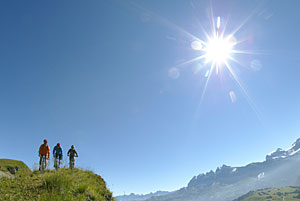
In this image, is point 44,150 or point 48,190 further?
point 44,150

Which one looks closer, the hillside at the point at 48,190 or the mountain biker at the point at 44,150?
the hillside at the point at 48,190

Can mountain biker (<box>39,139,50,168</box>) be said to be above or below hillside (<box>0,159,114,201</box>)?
above

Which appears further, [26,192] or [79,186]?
[79,186]

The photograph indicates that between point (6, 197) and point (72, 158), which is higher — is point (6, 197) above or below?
below

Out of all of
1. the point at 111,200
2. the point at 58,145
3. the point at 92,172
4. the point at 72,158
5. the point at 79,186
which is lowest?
the point at 111,200

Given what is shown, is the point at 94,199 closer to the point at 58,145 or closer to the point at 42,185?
the point at 42,185

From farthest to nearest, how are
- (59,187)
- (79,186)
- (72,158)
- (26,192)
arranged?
(72,158), (79,186), (59,187), (26,192)

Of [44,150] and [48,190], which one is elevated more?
[44,150]

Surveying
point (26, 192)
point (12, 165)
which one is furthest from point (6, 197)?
point (12, 165)

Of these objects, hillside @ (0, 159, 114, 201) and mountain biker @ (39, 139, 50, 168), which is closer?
hillside @ (0, 159, 114, 201)

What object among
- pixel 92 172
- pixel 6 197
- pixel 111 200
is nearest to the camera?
pixel 6 197

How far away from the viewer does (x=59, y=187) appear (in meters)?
7.95

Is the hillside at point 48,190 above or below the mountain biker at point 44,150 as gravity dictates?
below

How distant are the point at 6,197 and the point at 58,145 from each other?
1069 cm
